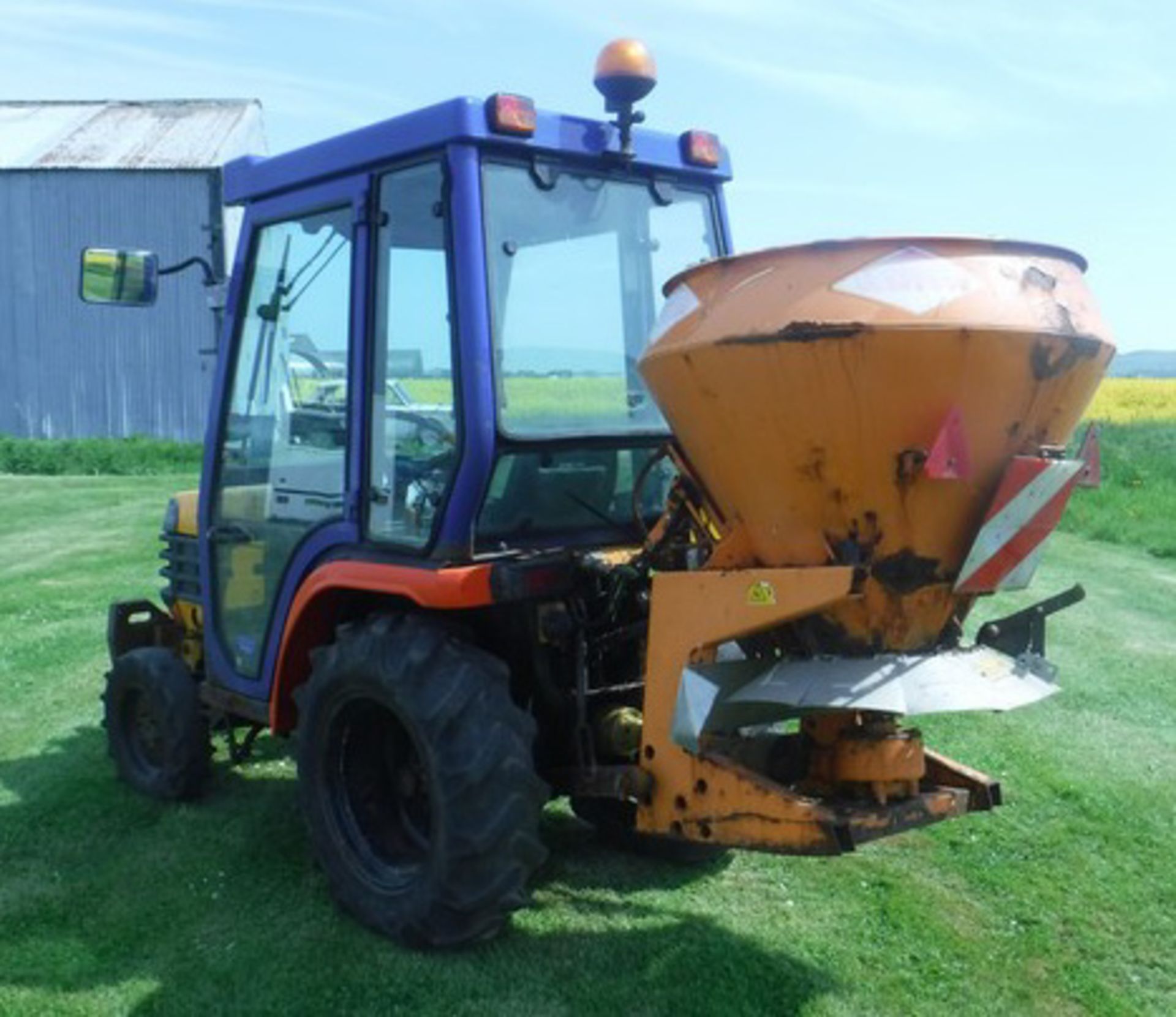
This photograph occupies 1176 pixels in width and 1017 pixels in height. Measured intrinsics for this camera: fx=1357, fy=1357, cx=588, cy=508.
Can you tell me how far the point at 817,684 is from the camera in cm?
333

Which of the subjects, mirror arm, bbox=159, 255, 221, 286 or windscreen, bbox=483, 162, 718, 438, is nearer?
windscreen, bbox=483, 162, 718, 438

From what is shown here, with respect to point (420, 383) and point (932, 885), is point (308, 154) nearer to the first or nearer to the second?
point (420, 383)

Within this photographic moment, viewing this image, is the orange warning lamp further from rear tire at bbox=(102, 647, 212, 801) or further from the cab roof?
rear tire at bbox=(102, 647, 212, 801)

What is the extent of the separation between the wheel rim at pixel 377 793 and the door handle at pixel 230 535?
0.97 m

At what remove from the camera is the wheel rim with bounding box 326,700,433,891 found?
161 inches

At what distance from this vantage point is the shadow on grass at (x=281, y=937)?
11.9 feet

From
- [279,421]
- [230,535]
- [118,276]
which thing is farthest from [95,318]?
[279,421]

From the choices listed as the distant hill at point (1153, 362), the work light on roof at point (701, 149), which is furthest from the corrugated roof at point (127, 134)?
the distant hill at point (1153, 362)

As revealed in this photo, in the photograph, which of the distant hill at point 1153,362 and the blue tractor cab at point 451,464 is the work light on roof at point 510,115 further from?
the distant hill at point 1153,362

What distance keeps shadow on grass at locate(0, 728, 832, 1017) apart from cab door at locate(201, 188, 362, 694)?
2.19 feet

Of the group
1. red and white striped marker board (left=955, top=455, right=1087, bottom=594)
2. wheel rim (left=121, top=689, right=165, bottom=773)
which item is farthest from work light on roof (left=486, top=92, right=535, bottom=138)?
wheel rim (left=121, top=689, right=165, bottom=773)

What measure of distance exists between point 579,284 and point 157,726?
243 cm

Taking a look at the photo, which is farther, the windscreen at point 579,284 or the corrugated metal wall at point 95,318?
the corrugated metal wall at point 95,318

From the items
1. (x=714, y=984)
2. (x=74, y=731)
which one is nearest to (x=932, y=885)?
(x=714, y=984)
